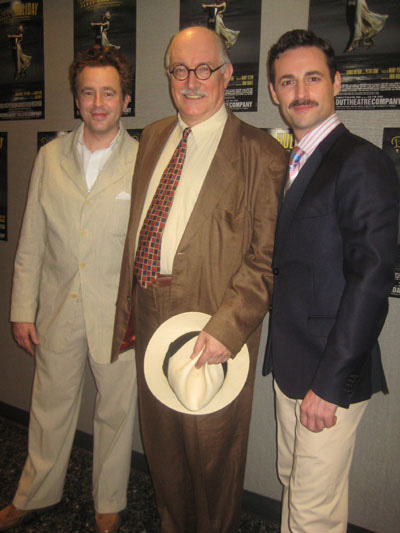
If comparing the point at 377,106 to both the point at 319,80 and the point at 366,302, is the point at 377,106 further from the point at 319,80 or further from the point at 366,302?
the point at 366,302

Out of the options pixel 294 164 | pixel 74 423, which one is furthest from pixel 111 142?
pixel 74 423

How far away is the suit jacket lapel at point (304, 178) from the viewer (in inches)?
50.7

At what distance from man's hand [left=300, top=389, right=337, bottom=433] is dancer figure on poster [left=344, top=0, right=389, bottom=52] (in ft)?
4.64

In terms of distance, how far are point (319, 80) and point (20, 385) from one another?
104 inches

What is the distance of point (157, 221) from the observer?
5.11 ft

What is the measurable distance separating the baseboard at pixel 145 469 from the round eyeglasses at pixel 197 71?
2.05m

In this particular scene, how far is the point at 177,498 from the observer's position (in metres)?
1.75

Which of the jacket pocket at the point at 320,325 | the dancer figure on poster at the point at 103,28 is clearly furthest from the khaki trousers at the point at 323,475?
the dancer figure on poster at the point at 103,28

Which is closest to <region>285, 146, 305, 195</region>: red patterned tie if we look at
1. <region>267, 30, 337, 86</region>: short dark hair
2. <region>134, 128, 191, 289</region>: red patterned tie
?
<region>267, 30, 337, 86</region>: short dark hair

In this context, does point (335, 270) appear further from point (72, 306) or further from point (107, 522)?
point (107, 522)

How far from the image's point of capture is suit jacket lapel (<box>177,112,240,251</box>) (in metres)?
1.47

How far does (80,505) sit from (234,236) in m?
1.68

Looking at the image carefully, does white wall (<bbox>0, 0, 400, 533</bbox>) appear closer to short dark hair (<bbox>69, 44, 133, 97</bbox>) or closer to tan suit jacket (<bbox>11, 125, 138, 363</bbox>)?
short dark hair (<bbox>69, 44, 133, 97</bbox>)

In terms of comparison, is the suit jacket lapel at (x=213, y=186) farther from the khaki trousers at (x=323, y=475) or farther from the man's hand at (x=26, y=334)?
the man's hand at (x=26, y=334)
